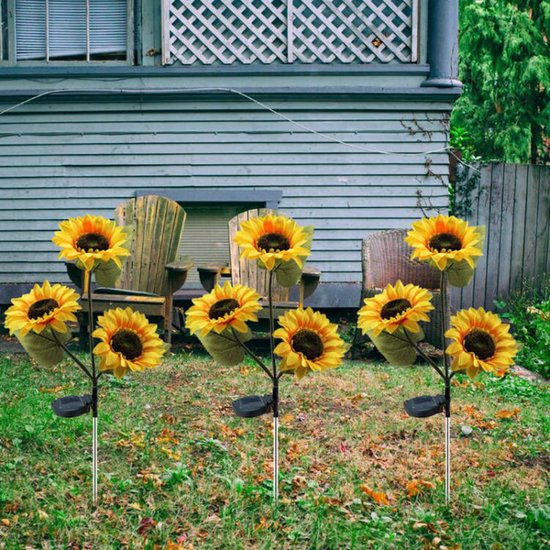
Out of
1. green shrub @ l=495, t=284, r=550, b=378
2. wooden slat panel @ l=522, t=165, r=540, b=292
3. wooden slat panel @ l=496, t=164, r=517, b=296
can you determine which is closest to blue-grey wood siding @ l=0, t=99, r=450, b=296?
wooden slat panel @ l=496, t=164, r=517, b=296

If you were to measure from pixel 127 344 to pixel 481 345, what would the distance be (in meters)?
1.20

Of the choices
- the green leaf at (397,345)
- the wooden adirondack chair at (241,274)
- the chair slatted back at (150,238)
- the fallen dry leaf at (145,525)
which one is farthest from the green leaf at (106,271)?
the chair slatted back at (150,238)

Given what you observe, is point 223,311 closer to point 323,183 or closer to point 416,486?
point 416,486

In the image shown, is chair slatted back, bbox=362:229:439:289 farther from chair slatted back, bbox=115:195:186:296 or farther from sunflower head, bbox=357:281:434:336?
sunflower head, bbox=357:281:434:336

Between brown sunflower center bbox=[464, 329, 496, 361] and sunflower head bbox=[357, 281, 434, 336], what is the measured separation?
6.3 inches

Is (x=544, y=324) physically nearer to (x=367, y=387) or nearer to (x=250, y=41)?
(x=367, y=387)

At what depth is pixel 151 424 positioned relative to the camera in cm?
421

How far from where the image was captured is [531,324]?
7332 millimetres

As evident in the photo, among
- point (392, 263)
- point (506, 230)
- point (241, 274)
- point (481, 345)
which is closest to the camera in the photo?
point (481, 345)

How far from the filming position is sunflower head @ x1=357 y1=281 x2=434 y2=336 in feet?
9.51

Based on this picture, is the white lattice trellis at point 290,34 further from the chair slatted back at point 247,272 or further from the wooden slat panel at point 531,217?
the chair slatted back at point 247,272

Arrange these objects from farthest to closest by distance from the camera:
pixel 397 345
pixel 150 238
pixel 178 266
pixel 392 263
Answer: pixel 150 238, pixel 392 263, pixel 178 266, pixel 397 345

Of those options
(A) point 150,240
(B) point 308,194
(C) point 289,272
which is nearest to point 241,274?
(A) point 150,240

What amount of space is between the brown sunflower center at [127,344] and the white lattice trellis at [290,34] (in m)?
5.36
